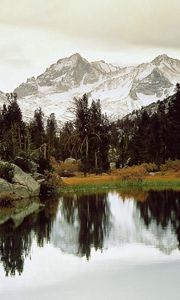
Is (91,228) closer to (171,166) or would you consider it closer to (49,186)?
(49,186)

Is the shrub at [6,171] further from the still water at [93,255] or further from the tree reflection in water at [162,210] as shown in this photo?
the still water at [93,255]

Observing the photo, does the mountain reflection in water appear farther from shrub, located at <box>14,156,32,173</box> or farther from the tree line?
the tree line

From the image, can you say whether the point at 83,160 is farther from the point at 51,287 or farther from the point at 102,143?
the point at 51,287

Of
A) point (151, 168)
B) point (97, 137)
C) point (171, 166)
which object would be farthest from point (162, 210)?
point (97, 137)

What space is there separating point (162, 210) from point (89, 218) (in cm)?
434

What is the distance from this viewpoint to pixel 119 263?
17.6 metres

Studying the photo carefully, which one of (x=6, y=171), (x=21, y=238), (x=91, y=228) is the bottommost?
(x=21, y=238)

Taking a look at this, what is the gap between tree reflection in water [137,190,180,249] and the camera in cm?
2634

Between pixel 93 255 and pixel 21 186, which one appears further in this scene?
pixel 21 186

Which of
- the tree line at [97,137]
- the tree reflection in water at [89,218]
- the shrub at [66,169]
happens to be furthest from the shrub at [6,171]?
the shrub at [66,169]

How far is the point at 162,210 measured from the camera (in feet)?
104

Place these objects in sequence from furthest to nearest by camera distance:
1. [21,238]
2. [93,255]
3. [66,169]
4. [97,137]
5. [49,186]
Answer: [66,169], [97,137], [49,186], [21,238], [93,255]

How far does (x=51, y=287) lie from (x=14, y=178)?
29172 mm

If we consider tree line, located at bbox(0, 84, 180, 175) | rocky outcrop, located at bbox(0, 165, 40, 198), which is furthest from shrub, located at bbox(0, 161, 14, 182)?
tree line, located at bbox(0, 84, 180, 175)
